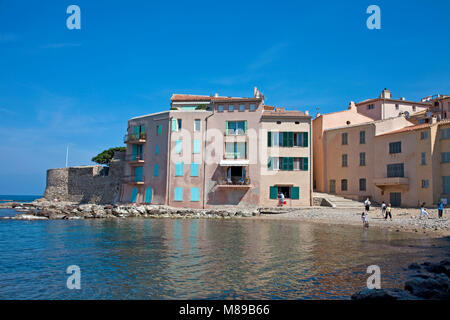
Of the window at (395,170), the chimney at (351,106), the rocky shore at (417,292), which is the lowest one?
the rocky shore at (417,292)

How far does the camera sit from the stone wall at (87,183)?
48844 mm

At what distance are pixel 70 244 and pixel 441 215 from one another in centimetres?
2422

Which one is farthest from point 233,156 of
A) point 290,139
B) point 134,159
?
point 134,159

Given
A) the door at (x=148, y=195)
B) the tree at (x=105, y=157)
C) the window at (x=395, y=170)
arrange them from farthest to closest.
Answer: the tree at (x=105, y=157) < the door at (x=148, y=195) < the window at (x=395, y=170)

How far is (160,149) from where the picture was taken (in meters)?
40.1

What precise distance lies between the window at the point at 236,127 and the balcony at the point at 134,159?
1077 centimetres

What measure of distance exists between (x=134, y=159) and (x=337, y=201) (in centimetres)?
2318

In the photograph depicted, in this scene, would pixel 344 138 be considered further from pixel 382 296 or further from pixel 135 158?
pixel 382 296

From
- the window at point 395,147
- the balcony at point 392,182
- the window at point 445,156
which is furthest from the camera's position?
the window at point 395,147

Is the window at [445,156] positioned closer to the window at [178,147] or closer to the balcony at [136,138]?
the window at [178,147]

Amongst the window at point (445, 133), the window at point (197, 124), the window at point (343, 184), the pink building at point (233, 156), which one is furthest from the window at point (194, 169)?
the window at point (445, 133)

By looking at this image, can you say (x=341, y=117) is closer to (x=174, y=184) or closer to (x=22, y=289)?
(x=174, y=184)

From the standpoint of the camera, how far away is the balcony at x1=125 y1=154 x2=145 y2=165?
4194 cm
